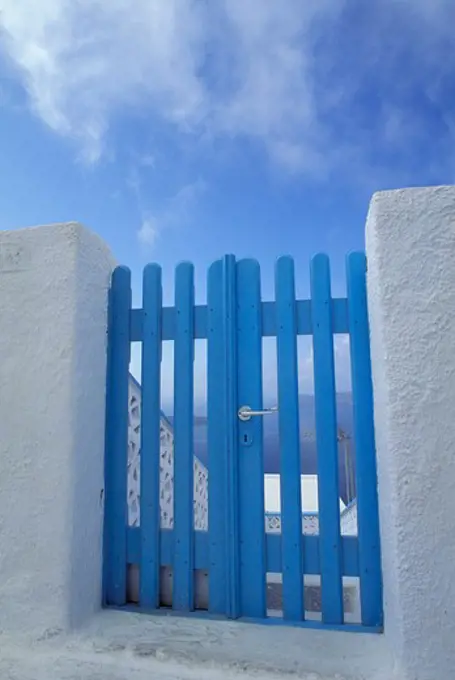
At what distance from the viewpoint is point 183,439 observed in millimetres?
2395

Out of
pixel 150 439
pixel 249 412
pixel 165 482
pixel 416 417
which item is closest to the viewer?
pixel 416 417

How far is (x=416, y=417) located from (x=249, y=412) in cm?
83

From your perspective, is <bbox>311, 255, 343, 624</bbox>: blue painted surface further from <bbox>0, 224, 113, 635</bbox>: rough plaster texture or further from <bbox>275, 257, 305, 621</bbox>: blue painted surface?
<bbox>0, 224, 113, 635</bbox>: rough plaster texture

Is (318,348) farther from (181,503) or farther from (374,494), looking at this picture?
(181,503)

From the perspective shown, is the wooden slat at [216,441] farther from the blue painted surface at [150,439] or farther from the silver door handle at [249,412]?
the blue painted surface at [150,439]

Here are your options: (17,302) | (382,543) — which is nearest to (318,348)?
(382,543)

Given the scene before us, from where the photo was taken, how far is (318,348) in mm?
2307

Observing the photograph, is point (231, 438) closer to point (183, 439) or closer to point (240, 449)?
point (240, 449)

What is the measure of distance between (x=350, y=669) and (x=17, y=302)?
7.43 feet

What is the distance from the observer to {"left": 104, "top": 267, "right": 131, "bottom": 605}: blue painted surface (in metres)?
2.45

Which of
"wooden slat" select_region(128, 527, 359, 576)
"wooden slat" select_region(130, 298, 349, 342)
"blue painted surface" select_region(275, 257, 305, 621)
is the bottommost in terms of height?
"wooden slat" select_region(128, 527, 359, 576)

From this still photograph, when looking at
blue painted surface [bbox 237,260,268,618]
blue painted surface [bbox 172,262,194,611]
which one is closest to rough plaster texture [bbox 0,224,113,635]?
blue painted surface [bbox 172,262,194,611]

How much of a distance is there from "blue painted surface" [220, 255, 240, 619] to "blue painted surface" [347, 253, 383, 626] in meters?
0.60

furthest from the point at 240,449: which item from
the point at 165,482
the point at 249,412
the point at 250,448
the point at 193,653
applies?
the point at 165,482
